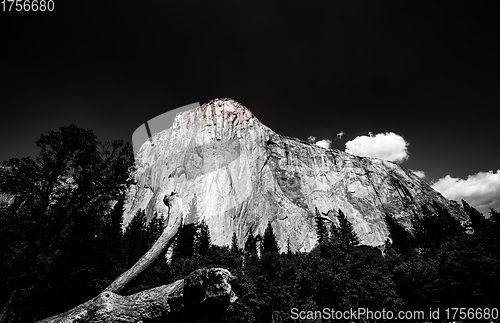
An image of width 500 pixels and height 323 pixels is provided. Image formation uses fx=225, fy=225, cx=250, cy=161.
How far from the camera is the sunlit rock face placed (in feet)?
265

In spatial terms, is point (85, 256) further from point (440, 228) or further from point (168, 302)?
point (440, 228)

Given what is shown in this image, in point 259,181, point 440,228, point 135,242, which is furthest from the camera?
point 259,181

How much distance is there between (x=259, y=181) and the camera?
91875 mm

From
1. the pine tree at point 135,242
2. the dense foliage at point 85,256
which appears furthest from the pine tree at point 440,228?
the pine tree at point 135,242

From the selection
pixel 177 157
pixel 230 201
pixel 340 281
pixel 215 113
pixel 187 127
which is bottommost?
pixel 340 281

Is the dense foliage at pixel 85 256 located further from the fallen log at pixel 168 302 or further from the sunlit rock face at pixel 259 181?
the sunlit rock face at pixel 259 181

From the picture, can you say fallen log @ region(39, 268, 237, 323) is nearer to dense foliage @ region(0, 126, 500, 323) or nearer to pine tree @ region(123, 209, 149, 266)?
dense foliage @ region(0, 126, 500, 323)

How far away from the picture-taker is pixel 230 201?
82.6m

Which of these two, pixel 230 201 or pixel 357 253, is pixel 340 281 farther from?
pixel 230 201

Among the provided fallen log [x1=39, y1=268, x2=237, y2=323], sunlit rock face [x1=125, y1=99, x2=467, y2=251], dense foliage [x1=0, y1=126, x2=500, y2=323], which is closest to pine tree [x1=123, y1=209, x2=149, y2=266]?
sunlit rock face [x1=125, y1=99, x2=467, y2=251]

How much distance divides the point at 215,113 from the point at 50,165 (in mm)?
92991

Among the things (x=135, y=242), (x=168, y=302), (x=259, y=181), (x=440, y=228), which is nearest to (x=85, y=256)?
(x=168, y=302)

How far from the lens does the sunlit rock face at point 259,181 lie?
80.8 metres

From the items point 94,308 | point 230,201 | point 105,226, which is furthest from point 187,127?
point 94,308
